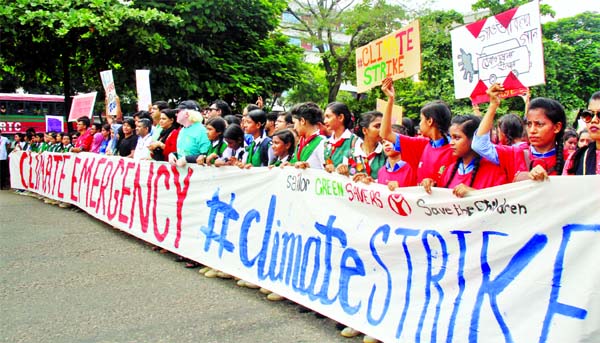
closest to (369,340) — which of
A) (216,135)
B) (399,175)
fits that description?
(399,175)

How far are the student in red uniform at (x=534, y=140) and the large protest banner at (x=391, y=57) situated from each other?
94 centimetres

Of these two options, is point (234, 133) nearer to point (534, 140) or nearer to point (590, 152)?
point (534, 140)

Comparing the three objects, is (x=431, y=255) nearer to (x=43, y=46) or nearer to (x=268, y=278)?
(x=268, y=278)

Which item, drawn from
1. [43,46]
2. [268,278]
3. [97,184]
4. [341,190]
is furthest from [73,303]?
[43,46]

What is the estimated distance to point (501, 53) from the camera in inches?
190

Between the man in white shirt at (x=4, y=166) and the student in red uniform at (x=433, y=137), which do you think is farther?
the man in white shirt at (x=4, y=166)

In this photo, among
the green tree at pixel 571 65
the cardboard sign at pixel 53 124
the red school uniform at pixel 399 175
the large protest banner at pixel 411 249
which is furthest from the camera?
the green tree at pixel 571 65

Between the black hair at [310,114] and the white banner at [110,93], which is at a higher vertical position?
the white banner at [110,93]

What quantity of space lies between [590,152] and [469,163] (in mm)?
740

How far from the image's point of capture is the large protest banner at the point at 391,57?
4.45m

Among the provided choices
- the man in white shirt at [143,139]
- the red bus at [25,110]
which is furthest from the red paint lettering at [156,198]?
the red bus at [25,110]

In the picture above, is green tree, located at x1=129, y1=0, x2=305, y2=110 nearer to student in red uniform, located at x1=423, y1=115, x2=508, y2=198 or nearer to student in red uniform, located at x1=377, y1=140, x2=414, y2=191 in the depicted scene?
student in red uniform, located at x1=377, y1=140, x2=414, y2=191

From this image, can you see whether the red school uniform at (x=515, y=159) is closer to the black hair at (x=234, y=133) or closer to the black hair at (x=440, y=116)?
the black hair at (x=440, y=116)

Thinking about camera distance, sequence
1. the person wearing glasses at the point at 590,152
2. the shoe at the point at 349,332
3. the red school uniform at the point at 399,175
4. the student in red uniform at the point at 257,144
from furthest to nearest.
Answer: the student in red uniform at the point at 257,144, the red school uniform at the point at 399,175, the shoe at the point at 349,332, the person wearing glasses at the point at 590,152
